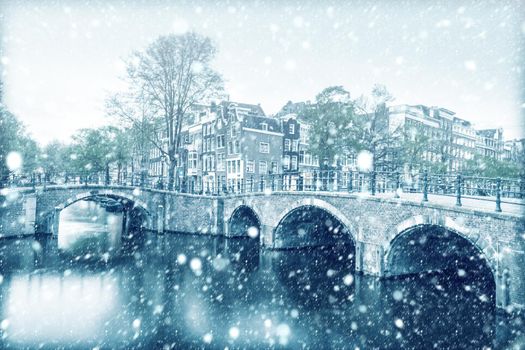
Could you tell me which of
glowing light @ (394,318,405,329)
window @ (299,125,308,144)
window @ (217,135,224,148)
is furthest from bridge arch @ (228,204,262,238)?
window @ (299,125,308,144)

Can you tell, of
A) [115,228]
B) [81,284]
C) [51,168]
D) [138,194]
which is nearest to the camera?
[81,284]

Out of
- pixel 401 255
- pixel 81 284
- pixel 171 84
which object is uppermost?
pixel 171 84

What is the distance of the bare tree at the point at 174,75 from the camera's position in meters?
22.8

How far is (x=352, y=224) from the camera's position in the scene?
1380 centimetres

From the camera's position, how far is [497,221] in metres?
9.19

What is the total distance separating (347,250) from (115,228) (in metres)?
15.0

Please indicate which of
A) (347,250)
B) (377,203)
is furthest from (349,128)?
(377,203)

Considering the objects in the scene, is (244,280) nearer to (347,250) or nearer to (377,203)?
(377,203)

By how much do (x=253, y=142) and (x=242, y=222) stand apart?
11777 mm

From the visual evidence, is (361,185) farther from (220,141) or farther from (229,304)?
(220,141)

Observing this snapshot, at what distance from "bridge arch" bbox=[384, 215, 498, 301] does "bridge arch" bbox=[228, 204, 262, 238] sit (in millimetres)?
9684

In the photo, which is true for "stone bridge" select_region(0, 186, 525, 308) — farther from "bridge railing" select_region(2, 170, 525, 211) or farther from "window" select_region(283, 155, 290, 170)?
"window" select_region(283, 155, 290, 170)

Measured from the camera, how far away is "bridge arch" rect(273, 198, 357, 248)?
57.0 feet

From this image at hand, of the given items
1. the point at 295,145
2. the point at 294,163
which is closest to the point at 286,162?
the point at 294,163
